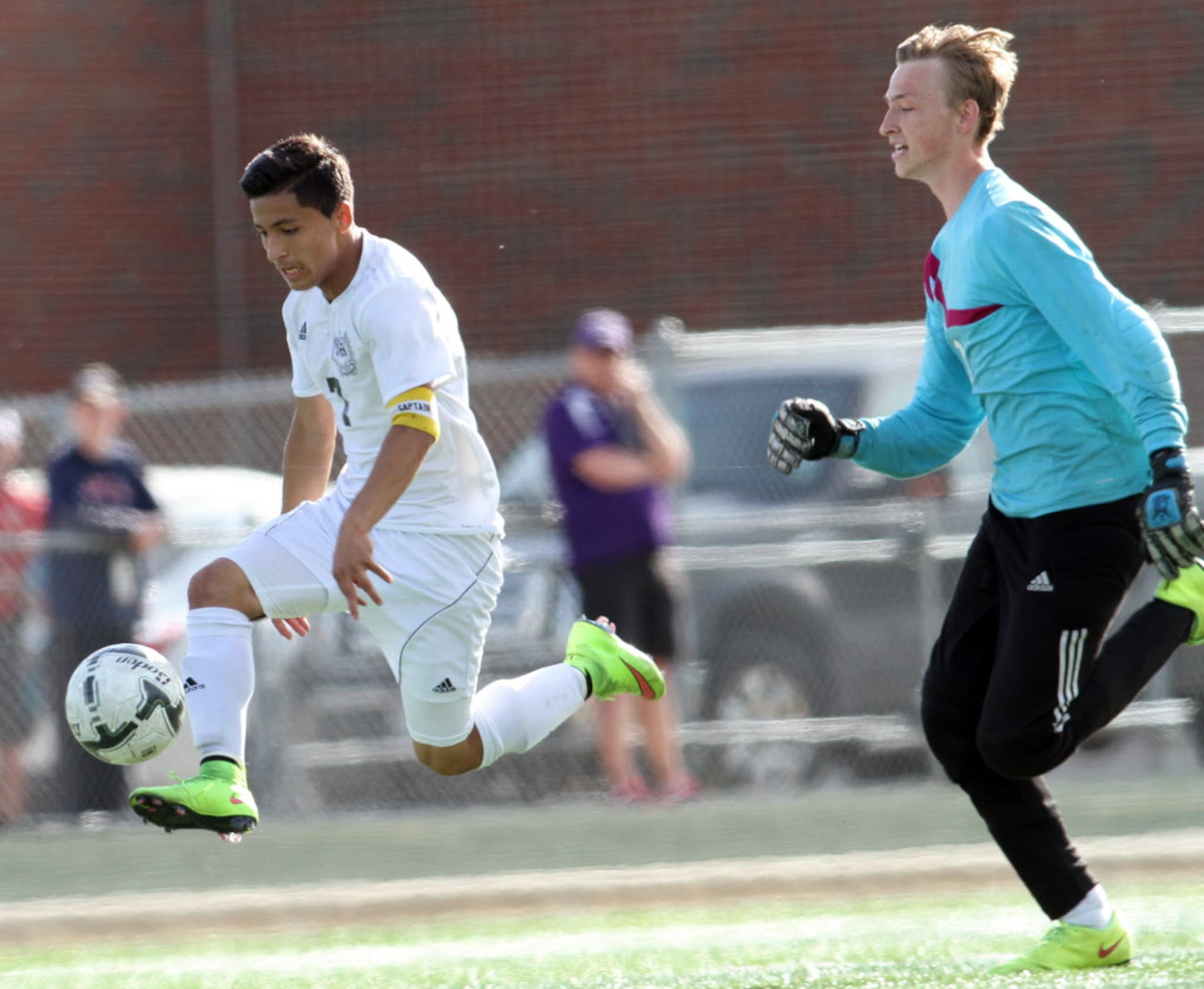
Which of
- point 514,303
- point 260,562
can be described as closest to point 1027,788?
point 260,562

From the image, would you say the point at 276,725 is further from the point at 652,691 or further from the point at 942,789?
the point at 652,691

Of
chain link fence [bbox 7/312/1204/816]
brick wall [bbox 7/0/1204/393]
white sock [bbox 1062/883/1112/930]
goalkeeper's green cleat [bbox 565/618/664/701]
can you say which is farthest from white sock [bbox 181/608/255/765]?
brick wall [bbox 7/0/1204/393]

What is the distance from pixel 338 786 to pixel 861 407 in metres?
2.99

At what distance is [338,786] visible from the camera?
1004 centimetres

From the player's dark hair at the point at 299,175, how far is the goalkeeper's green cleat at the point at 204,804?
1384mm

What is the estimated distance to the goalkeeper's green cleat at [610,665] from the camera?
629cm

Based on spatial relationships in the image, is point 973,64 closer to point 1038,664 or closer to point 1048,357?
point 1048,357

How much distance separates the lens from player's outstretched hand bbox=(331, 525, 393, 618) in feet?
16.6

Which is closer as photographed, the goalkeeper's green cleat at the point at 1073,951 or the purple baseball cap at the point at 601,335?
the goalkeeper's green cleat at the point at 1073,951

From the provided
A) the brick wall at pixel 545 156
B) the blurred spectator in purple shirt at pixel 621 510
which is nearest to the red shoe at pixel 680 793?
the blurred spectator in purple shirt at pixel 621 510

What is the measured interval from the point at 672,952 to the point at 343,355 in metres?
2.22

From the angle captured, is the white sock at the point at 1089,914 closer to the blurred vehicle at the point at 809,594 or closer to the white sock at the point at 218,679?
the white sock at the point at 218,679

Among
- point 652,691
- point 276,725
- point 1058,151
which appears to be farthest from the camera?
point 1058,151

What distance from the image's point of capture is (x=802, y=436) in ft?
17.5
